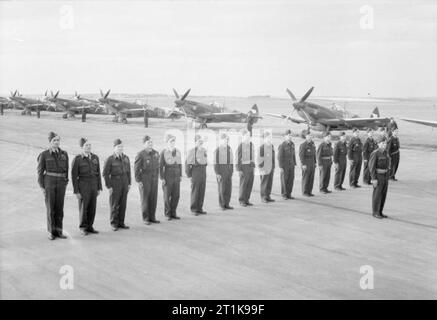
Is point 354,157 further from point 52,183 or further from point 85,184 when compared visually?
point 52,183

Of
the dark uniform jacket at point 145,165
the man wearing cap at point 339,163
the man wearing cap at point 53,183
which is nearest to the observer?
the man wearing cap at point 53,183

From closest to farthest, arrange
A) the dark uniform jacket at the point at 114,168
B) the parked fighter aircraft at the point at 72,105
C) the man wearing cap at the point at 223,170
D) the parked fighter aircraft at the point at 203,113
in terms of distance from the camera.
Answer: the dark uniform jacket at the point at 114,168 → the man wearing cap at the point at 223,170 → the parked fighter aircraft at the point at 203,113 → the parked fighter aircraft at the point at 72,105

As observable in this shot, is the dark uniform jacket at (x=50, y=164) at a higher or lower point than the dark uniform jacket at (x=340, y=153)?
higher

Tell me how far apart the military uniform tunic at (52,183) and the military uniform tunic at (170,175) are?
229cm

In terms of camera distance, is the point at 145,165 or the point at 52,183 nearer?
the point at 52,183

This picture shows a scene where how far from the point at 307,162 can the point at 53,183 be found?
7177mm

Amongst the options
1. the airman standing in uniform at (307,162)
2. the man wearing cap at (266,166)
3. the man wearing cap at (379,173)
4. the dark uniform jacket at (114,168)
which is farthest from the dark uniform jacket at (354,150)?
the dark uniform jacket at (114,168)

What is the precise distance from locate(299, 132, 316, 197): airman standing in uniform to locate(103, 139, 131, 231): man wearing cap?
558 cm

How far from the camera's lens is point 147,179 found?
1032cm

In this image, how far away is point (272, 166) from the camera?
12.5 metres

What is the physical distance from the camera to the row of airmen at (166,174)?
9.12 meters

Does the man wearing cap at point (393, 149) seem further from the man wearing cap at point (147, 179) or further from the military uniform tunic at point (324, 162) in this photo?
the man wearing cap at point (147, 179)

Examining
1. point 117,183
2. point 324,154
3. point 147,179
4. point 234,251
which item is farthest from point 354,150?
point 117,183
